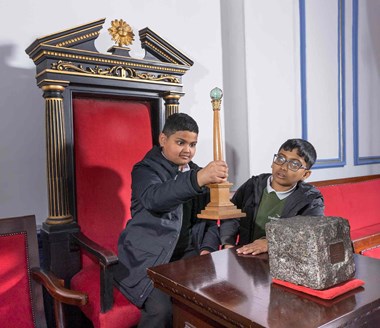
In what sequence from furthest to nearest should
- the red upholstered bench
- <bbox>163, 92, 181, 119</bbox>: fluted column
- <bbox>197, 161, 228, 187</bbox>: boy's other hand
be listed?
1. the red upholstered bench
2. <bbox>163, 92, 181, 119</bbox>: fluted column
3. <bbox>197, 161, 228, 187</bbox>: boy's other hand

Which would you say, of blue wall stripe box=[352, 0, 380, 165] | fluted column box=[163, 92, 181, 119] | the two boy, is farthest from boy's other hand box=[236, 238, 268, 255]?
blue wall stripe box=[352, 0, 380, 165]

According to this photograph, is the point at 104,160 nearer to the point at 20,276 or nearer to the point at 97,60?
the point at 97,60

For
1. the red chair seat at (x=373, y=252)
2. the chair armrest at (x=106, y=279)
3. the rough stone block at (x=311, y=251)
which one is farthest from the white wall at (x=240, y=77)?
the rough stone block at (x=311, y=251)

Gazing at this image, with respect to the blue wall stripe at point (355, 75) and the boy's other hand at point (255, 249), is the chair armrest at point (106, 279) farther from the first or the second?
the blue wall stripe at point (355, 75)

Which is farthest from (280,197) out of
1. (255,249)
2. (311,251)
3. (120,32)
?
(120,32)

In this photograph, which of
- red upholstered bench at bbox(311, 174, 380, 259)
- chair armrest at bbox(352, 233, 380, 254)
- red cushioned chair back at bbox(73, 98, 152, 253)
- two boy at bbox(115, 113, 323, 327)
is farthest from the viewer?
red upholstered bench at bbox(311, 174, 380, 259)

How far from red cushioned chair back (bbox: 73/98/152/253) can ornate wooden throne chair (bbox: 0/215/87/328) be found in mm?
310

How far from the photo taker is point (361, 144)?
3.46 meters

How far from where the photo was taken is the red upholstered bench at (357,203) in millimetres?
2701

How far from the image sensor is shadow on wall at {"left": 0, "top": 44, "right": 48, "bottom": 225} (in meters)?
1.84

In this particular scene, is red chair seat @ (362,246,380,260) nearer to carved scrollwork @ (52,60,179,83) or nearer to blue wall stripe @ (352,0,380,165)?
blue wall stripe @ (352,0,380,165)

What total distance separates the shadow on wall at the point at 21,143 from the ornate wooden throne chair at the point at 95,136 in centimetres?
23

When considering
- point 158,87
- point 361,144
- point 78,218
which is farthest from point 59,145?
point 361,144

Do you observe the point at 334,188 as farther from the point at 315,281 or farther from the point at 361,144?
the point at 315,281
